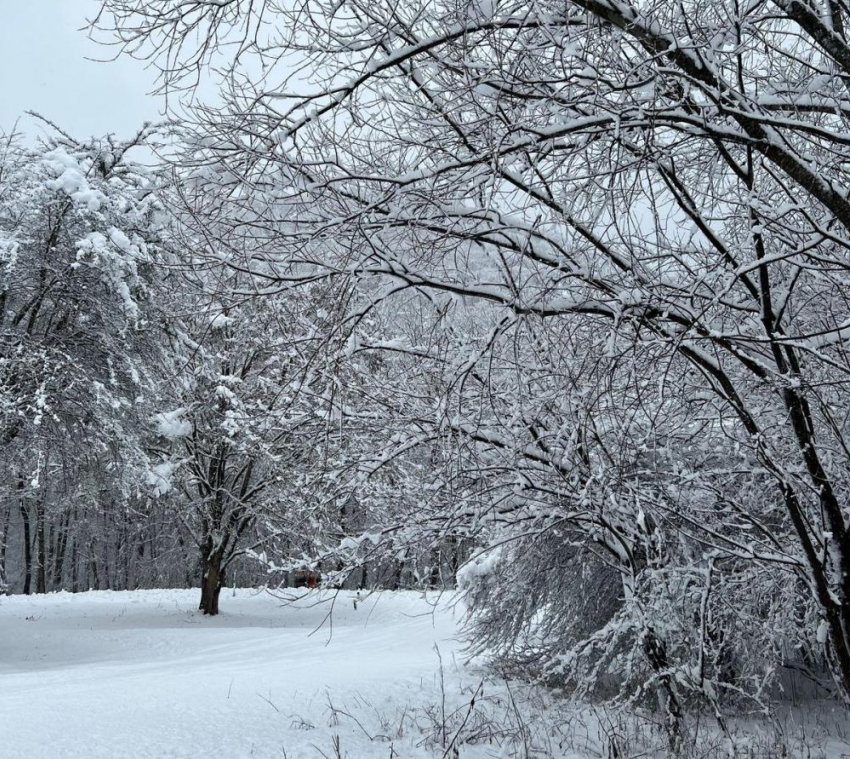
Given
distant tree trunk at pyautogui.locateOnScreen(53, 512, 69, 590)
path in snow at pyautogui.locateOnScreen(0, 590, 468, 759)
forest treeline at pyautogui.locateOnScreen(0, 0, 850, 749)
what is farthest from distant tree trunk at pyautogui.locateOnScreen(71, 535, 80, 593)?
forest treeline at pyautogui.locateOnScreen(0, 0, 850, 749)

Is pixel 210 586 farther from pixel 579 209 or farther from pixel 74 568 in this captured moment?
pixel 74 568

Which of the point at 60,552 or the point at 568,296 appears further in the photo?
the point at 60,552

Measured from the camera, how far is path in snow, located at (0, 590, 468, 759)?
4.97 metres

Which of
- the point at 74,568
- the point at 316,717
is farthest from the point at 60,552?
the point at 316,717

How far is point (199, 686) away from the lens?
6582mm

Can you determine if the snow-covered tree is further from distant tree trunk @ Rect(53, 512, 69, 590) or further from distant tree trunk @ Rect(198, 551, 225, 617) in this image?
distant tree trunk @ Rect(53, 512, 69, 590)

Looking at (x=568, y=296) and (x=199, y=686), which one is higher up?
(x=568, y=296)

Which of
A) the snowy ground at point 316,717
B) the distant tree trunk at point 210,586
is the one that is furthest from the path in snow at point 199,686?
the distant tree trunk at point 210,586

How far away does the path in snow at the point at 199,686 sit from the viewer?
4.97 m

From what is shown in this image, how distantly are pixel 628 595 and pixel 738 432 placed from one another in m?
1.40

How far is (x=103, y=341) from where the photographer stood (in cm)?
1101

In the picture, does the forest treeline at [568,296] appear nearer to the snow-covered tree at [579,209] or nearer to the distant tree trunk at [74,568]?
the snow-covered tree at [579,209]

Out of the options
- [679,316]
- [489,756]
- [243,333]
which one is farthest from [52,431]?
[679,316]

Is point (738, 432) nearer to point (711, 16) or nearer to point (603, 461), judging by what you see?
point (603, 461)
